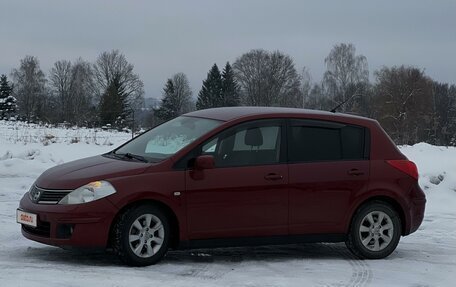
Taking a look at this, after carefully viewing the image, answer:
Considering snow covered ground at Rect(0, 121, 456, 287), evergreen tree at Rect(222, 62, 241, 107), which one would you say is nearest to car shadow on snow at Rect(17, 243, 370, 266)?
snow covered ground at Rect(0, 121, 456, 287)

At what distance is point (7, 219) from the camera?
806cm

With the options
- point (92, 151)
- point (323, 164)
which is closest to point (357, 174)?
point (323, 164)

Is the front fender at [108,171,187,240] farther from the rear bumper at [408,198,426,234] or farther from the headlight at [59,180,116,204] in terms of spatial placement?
the rear bumper at [408,198,426,234]

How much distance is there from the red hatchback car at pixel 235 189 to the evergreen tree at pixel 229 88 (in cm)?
6450

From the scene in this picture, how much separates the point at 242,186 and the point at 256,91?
80.3m

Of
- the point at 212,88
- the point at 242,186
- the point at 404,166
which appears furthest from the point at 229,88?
the point at 242,186

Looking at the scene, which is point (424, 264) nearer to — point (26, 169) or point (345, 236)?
point (345, 236)

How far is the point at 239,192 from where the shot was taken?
622 centimetres

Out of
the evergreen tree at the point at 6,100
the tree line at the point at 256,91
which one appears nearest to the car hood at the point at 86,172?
the tree line at the point at 256,91

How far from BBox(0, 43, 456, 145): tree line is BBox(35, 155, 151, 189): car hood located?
51089 millimetres

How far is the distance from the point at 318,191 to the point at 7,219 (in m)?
4.29

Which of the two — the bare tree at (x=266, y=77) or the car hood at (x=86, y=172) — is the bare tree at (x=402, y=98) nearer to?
the bare tree at (x=266, y=77)

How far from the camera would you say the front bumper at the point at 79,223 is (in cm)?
569

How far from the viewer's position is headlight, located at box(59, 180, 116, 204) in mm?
5742
